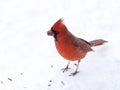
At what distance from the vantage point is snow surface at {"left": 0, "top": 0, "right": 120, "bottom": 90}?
3.81 metres

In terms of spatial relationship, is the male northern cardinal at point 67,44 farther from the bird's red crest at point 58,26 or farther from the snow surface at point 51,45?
the snow surface at point 51,45

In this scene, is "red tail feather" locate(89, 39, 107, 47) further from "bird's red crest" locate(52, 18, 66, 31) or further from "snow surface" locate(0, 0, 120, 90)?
"bird's red crest" locate(52, 18, 66, 31)

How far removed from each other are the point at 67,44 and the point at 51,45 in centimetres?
70

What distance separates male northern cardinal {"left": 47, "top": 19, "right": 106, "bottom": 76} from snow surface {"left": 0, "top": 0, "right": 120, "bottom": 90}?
0.69 ft

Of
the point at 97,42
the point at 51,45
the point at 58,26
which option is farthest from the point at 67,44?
the point at 51,45

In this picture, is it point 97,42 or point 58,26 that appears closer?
point 58,26

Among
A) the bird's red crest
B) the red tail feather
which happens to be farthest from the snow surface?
the bird's red crest

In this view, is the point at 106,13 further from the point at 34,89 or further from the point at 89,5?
the point at 34,89

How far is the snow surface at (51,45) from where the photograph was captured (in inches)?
150

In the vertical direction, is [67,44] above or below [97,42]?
above

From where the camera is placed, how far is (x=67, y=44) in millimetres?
3713

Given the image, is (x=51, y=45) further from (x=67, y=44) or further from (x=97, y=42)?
(x=67, y=44)

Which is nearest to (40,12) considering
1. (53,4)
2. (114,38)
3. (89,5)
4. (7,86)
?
(53,4)

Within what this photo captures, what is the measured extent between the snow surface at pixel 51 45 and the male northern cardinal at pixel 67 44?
0.21m
